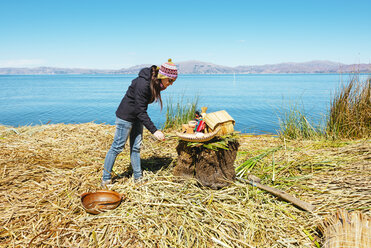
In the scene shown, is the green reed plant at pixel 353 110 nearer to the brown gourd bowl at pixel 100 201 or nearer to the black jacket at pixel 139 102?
the black jacket at pixel 139 102

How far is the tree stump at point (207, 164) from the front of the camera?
3.48m

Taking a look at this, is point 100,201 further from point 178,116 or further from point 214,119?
point 178,116

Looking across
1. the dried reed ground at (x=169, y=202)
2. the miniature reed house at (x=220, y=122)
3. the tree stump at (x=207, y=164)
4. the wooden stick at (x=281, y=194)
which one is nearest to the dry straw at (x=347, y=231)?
the dried reed ground at (x=169, y=202)

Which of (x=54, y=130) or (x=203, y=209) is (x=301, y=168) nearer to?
(x=203, y=209)

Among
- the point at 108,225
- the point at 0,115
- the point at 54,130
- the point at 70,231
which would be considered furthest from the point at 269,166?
the point at 0,115

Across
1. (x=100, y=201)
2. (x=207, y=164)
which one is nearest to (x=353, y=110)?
(x=207, y=164)

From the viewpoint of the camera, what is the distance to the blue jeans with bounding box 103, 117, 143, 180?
135 inches

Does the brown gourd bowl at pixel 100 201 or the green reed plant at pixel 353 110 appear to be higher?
the green reed plant at pixel 353 110

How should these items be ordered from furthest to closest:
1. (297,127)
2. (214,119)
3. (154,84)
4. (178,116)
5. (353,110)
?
(178,116)
(297,127)
(353,110)
(214,119)
(154,84)

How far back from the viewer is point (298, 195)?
137 inches

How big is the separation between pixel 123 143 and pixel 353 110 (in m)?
5.65

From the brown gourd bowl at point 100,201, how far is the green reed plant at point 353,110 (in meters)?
5.29

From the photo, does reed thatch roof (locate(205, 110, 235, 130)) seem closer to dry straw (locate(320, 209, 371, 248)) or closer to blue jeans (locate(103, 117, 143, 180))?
blue jeans (locate(103, 117, 143, 180))

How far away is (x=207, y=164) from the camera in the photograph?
351 cm
